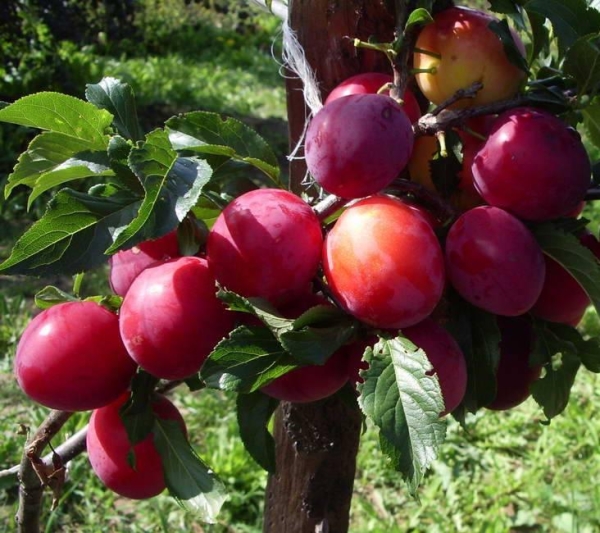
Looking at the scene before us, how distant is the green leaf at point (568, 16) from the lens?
0.71 m

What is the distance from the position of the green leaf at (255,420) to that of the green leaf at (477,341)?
0.76 feet

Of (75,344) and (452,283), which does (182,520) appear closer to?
(75,344)

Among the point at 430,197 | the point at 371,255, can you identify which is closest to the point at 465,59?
the point at 430,197

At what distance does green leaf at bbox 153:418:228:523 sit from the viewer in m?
0.79

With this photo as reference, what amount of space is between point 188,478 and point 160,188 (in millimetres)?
363

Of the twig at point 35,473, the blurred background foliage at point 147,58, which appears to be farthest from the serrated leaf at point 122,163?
the blurred background foliage at point 147,58

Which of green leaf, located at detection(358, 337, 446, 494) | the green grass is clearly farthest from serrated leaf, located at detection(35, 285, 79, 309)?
the green grass

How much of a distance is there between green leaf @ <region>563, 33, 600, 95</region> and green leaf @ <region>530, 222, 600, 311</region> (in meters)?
0.16

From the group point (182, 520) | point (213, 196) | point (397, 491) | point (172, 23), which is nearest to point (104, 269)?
point (182, 520)

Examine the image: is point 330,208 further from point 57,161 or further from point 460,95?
point 57,161

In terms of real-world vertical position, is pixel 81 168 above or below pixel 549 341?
above

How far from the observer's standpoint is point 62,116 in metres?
0.72

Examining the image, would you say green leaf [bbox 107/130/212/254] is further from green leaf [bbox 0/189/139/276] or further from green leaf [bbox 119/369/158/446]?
green leaf [bbox 119/369/158/446]

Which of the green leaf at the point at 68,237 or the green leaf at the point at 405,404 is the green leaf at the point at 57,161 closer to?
the green leaf at the point at 68,237
